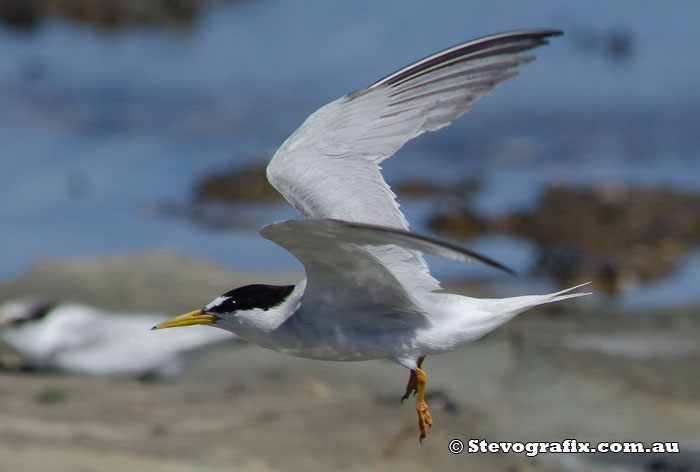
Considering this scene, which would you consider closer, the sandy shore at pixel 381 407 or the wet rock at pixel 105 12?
the sandy shore at pixel 381 407

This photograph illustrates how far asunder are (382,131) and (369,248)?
0.75 metres

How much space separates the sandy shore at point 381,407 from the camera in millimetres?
5824

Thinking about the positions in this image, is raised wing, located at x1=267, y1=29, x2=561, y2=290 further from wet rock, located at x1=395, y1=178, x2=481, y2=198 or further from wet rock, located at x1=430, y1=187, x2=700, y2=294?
wet rock, located at x1=395, y1=178, x2=481, y2=198

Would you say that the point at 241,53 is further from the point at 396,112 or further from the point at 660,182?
the point at 396,112

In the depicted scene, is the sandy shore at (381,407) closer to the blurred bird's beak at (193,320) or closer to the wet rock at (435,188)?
the blurred bird's beak at (193,320)

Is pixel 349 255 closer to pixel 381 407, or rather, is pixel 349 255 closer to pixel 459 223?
pixel 381 407

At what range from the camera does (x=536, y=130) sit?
1448 centimetres

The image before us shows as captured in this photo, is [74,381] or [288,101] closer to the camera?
[74,381]

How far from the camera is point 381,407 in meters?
6.38

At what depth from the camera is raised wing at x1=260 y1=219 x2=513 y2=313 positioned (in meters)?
3.11

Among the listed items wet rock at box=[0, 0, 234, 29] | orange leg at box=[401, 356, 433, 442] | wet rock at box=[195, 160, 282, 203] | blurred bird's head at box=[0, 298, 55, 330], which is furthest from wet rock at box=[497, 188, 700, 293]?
wet rock at box=[0, 0, 234, 29]

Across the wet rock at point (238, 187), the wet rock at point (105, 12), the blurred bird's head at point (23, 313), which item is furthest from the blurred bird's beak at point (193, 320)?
the wet rock at point (105, 12)

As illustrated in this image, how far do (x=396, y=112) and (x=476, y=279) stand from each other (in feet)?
18.4

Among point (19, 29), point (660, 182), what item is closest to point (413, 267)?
point (660, 182)
